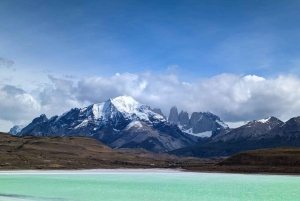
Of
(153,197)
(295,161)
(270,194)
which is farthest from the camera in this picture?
(295,161)

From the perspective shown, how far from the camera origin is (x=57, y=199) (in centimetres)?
4684

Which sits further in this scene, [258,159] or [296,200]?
[258,159]

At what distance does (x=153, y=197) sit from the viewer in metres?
49.7

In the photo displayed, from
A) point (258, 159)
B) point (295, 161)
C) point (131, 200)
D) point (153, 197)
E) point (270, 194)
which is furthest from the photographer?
point (258, 159)

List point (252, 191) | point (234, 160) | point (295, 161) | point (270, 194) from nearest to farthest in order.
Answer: point (270, 194) → point (252, 191) → point (295, 161) → point (234, 160)

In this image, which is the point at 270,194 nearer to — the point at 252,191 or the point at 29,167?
the point at 252,191

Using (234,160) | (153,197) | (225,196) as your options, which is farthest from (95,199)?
(234,160)

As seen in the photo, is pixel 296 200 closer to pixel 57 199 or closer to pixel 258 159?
pixel 57 199

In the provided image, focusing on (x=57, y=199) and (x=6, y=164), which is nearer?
(x=57, y=199)

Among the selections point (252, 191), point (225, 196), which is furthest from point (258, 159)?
point (225, 196)

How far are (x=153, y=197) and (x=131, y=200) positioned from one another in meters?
4.45

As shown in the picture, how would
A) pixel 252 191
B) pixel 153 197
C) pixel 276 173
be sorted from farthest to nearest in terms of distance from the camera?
pixel 276 173 < pixel 252 191 < pixel 153 197

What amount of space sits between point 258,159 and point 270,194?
2826 inches

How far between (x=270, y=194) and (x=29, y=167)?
114709 mm
